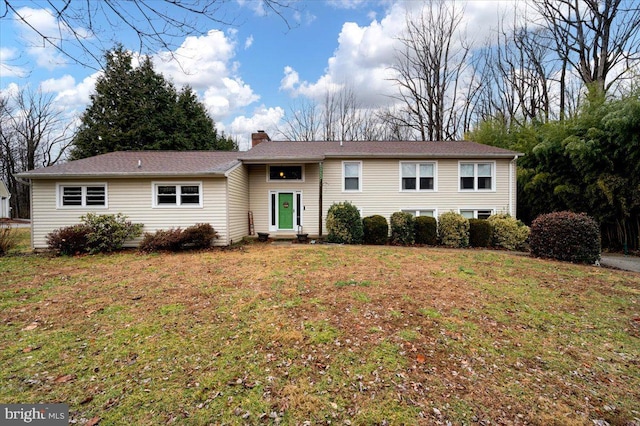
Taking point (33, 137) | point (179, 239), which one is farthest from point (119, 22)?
point (33, 137)

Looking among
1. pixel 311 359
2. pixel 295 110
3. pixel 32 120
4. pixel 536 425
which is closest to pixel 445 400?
pixel 536 425

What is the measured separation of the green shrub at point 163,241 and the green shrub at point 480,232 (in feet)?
35.5

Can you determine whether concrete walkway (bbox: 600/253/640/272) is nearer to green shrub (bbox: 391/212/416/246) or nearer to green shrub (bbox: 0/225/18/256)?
green shrub (bbox: 391/212/416/246)

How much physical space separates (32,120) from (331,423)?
41.2 metres

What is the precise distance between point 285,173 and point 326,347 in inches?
413

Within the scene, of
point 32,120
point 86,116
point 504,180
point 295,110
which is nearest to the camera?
point 504,180

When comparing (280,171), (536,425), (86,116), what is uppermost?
(86,116)

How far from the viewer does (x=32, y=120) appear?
29.4 meters

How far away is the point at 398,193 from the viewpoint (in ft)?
43.2

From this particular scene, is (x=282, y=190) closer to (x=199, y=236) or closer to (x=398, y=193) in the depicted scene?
(x=199, y=236)

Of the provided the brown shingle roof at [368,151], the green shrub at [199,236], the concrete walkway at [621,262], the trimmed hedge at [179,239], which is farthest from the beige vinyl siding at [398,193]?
the trimmed hedge at [179,239]

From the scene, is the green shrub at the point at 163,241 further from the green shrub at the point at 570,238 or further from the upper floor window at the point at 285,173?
the green shrub at the point at 570,238

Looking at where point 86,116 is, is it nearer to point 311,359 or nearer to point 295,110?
point 295,110

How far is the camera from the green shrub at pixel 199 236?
9875mm
